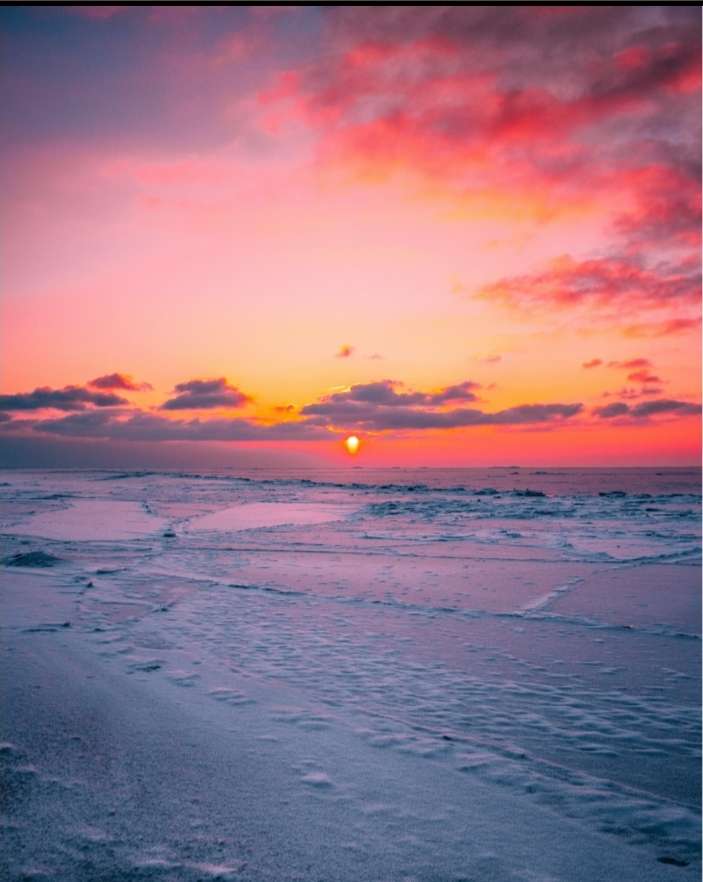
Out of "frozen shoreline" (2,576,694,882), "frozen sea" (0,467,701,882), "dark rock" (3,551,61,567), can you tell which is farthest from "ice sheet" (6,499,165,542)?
"frozen shoreline" (2,576,694,882)

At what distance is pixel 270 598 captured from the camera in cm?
865

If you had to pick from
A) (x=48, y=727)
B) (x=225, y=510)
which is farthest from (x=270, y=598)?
(x=225, y=510)

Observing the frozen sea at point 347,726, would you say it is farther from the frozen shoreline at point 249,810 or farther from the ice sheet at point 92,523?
the ice sheet at point 92,523

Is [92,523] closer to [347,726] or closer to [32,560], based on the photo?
[32,560]

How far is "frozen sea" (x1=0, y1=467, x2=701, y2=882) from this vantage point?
2943mm

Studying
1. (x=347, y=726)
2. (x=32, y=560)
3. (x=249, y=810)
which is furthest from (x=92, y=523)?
(x=249, y=810)

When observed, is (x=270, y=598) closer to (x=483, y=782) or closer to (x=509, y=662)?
(x=509, y=662)

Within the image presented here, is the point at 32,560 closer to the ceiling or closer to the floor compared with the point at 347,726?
closer to the ceiling

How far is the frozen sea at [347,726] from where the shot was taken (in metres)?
2.94

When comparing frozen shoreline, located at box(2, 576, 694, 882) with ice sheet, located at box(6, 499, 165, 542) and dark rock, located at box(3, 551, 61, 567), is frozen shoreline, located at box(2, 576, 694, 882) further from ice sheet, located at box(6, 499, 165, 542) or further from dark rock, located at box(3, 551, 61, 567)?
ice sheet, located at box(6, 499, 165, 542)

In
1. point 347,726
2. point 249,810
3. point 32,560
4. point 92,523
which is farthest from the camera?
point 92,523

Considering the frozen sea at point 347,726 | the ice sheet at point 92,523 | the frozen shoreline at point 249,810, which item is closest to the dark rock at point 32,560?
the frozen sea at point 347,726

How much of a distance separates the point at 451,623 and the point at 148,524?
13.5 metres

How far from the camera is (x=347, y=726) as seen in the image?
437cm
